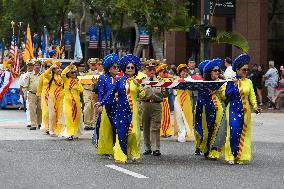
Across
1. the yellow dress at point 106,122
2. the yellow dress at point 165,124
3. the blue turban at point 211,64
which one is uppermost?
the blue turban at point 211,64

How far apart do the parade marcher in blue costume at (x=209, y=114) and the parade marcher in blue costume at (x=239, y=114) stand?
0.57m

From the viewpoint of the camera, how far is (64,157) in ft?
52.4

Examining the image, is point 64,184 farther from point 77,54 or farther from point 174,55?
point 174,55

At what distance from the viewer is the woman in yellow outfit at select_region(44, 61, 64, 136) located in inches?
820

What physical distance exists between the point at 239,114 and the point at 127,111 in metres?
1.80

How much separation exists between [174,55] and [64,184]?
3163 cm

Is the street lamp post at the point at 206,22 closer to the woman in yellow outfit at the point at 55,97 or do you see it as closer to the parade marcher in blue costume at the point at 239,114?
the woman in yellow outfit at the point at 55,97

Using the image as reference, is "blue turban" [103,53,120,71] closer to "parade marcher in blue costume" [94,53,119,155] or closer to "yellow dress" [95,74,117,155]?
"parade marcher in blue costume" [94,53,119,155]

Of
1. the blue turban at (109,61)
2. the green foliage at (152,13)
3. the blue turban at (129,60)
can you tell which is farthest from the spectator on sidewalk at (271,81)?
the blue turban at (129,60)

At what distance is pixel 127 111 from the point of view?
50.0 ft

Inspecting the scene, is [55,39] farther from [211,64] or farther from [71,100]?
[211,64]

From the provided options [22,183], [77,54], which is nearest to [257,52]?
[77,54]

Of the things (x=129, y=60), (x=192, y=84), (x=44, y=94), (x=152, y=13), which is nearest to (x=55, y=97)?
(x=44, y=94)

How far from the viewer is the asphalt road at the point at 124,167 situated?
40.8 feet
